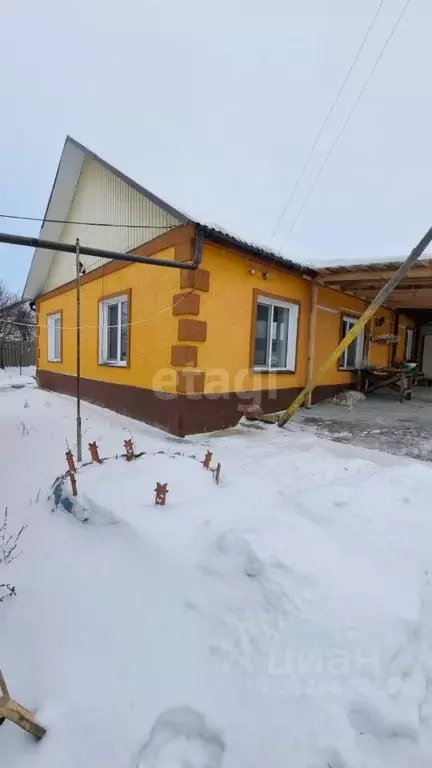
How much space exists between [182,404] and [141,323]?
1.89 metres

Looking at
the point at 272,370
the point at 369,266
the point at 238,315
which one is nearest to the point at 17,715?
the point at 238,315

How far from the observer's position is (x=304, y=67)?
13414mm

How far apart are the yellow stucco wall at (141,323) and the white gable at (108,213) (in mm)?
560

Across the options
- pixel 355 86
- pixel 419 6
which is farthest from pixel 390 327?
pixel 419 6

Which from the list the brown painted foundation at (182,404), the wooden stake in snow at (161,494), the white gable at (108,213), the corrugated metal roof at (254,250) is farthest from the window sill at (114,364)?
the wooden stake in snow at (161,494)

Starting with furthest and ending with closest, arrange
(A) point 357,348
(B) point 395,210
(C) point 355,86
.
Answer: (B) point 395,210, (A) point 357,348, (C) point 355,86

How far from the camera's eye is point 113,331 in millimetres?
8047

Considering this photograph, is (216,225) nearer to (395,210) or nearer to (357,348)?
(357,348)

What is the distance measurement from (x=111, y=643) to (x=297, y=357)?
6.85 m

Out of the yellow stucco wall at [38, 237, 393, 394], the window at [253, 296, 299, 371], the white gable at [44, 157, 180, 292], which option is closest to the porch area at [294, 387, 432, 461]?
the yellow stucco wall at [38, 237, 393, 394]

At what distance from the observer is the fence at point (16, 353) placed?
69.5ft

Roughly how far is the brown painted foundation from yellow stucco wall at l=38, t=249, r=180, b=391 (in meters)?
0.21

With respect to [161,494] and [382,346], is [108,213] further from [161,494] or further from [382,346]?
[382,346]

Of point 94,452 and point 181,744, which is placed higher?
point 94,452
